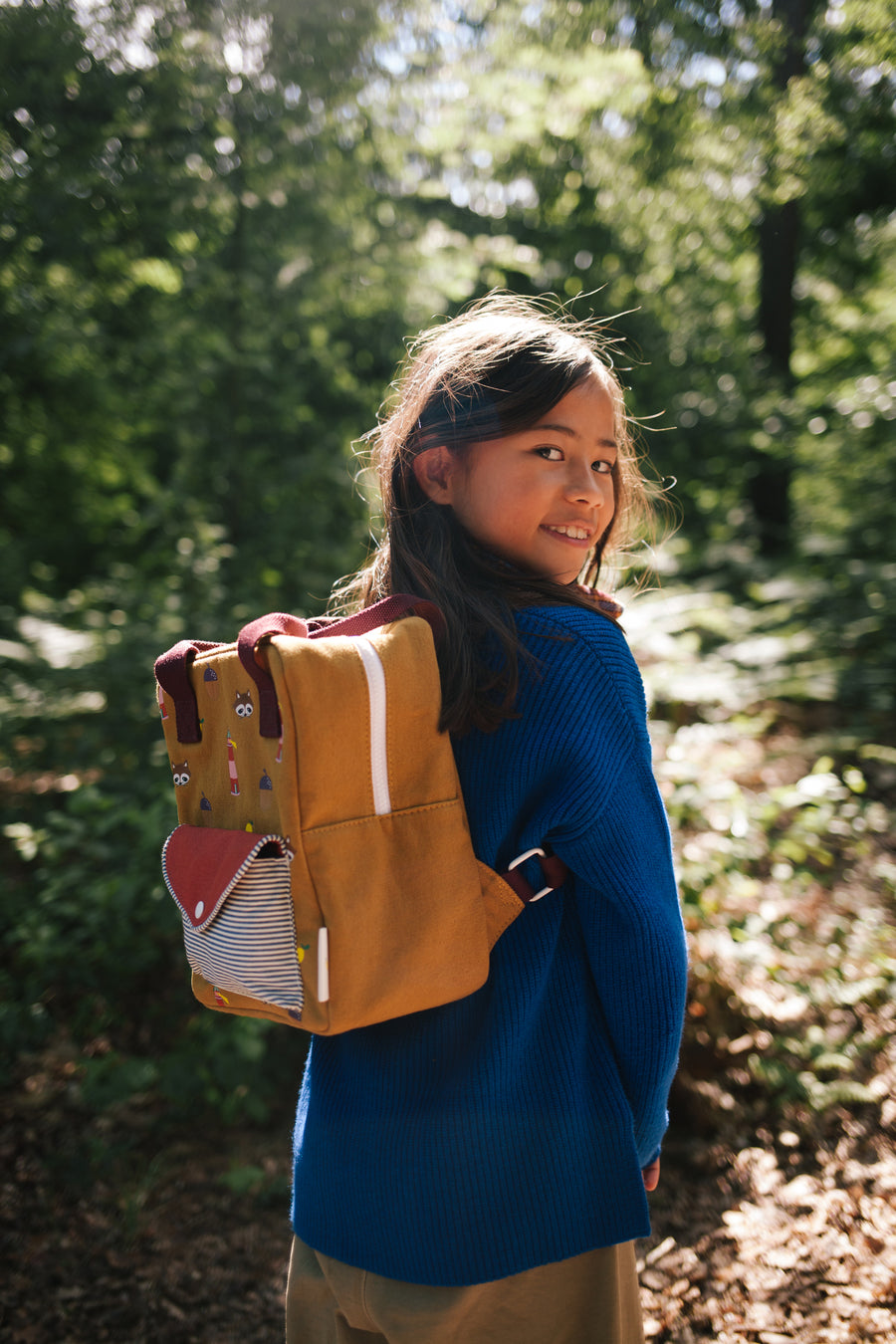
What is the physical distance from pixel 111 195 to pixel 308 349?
169 cm

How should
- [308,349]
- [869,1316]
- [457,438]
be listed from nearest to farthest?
[457,438] < [869,1316] < [308,349]

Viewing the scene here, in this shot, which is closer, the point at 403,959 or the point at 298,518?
the point at 403,959

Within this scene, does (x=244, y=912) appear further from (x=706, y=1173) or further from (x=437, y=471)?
(x=706, y=1173)

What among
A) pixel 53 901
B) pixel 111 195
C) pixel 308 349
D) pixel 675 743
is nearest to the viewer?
pixel 53 901

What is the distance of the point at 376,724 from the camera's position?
1081 mm

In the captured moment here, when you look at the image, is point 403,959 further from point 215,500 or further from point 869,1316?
point 215,500

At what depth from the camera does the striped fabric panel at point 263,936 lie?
42.3 inches

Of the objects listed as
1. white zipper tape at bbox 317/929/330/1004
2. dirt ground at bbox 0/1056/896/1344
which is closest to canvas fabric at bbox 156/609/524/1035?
white zipper tape at bbox 317/929/330/1004

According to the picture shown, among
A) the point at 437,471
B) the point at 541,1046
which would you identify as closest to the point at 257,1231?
the point at 541,1046

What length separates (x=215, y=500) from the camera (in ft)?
20.4

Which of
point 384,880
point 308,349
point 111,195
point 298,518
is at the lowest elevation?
point 384,880

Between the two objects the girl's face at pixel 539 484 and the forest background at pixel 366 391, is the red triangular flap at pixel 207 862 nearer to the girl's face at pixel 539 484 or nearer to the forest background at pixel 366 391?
the girl's face at pixel 539 484

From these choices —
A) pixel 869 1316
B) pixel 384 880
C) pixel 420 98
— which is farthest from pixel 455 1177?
pixel 420 98

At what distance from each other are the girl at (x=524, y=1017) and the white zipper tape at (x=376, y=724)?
119mm
